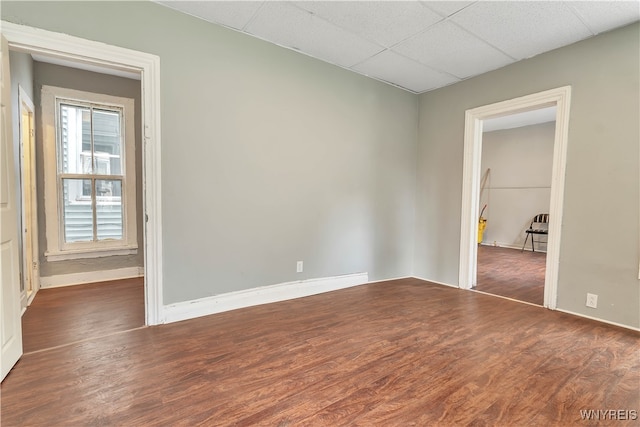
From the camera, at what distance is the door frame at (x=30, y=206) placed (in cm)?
275

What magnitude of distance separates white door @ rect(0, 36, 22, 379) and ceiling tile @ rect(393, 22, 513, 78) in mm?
3030

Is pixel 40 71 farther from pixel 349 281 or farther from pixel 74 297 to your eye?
pixel 349 281

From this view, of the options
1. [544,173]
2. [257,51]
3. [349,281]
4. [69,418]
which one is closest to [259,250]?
[349,281]

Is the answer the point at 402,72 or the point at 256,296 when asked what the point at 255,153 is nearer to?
the point at 256,296

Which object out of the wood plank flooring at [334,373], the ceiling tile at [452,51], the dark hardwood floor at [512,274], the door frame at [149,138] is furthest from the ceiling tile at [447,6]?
the dark hardwood floor at [512,274]

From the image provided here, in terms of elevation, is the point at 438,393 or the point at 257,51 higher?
the point at 257,51

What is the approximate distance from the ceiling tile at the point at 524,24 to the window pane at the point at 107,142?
415cm

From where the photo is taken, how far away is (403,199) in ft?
13.3

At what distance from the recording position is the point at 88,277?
144 inches

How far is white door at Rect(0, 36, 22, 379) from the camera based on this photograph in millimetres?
1665

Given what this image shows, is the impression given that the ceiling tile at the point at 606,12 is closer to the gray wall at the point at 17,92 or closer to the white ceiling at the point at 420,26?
the white ceiling at the point at 420,26

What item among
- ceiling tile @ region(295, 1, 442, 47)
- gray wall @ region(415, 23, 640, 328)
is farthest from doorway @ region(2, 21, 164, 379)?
gray wall @ region(415, 23, 640, 328)

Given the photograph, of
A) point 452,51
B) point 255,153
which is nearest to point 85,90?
point 255,153

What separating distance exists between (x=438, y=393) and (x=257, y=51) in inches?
121
